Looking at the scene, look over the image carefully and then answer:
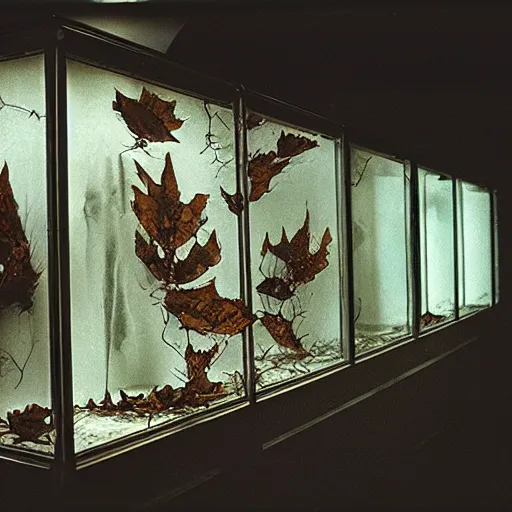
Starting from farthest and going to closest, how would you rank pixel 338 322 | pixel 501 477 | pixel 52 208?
pixel 338 322 < pixel 501 477 < pixel 52 208

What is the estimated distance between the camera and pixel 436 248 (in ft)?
3.58

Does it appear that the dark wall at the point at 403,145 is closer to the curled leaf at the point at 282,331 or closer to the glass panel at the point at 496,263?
the glass panel at the point at 496,263

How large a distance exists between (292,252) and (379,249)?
0.15 m

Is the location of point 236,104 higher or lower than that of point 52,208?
higher

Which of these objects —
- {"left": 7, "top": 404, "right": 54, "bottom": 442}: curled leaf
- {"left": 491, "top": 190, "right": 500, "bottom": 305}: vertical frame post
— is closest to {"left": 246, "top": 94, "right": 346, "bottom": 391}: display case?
{"left": 491, "top": 190, "right": 500, "bottom": 305}: vertical frame post

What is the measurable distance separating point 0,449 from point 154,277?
1.03ft

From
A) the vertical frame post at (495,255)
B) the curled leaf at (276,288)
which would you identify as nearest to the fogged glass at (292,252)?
the curled leaf at (276,288)

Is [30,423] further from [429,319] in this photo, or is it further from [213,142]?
[429,319]

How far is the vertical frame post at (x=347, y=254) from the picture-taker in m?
1.17

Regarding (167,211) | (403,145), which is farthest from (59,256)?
(403,145)

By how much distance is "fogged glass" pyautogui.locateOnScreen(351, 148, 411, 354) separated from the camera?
1.11 m

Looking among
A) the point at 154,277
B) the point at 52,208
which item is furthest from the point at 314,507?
the point at 52,208

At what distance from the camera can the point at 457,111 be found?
1.09 metres

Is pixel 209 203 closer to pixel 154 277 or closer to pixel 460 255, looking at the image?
pixel 154 277
